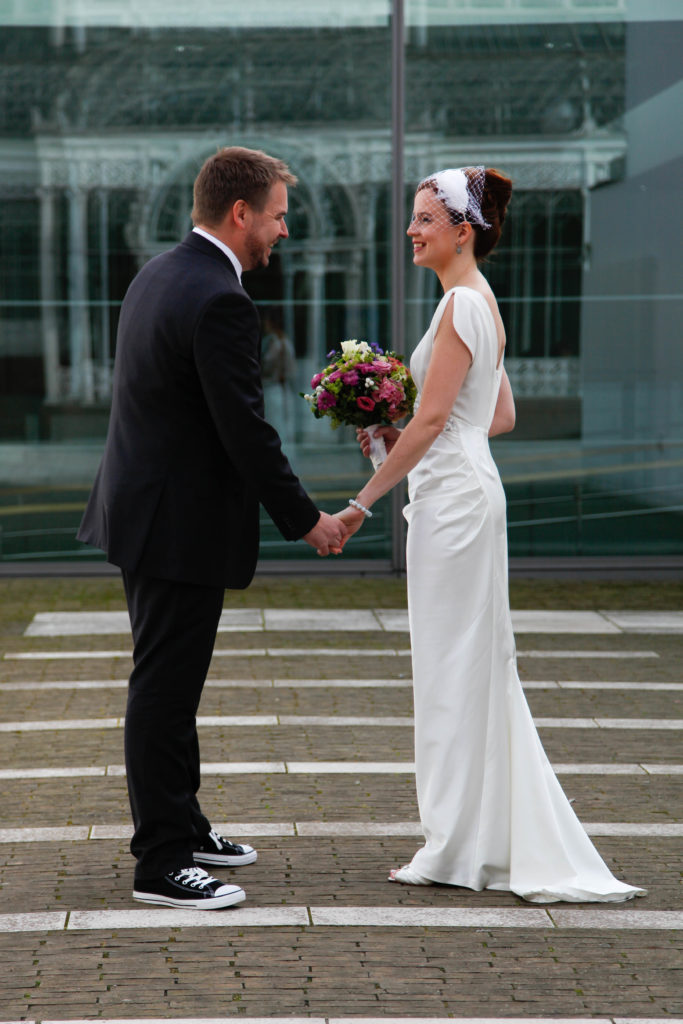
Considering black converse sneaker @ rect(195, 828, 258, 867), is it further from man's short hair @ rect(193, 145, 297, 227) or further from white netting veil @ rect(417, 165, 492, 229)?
white netting veil @ rect(417, 165, 492, 229)

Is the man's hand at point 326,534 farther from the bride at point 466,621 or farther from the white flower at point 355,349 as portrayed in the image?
the white flower at point 355,349

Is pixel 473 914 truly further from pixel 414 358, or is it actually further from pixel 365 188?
pixel 365 188

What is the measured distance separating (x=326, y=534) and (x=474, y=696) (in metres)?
0.69

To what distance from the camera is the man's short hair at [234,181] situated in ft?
13.6

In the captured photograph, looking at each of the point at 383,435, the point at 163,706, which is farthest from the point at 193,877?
the point at 383,435

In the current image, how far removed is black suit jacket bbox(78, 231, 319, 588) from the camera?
3.96 meters

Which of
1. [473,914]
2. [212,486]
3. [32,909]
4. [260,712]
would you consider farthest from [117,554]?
[260,712]

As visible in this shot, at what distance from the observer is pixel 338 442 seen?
11.7m

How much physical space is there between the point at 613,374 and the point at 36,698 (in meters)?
6.38

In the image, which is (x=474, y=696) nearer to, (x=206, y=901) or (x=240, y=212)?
(x=206, y=901)

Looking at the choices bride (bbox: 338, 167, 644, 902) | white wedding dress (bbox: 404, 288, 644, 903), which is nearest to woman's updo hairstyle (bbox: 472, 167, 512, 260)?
bride (bbox: 338, 167, 644, 902)

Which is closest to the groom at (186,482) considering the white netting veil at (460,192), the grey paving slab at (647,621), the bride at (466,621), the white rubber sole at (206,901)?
the white rubber sole at (206,901)

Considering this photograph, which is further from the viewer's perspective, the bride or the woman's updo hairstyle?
Result: the woman's updo hairstyle

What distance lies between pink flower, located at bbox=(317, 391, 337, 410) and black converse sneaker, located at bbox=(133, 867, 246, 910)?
1537 millimetres
